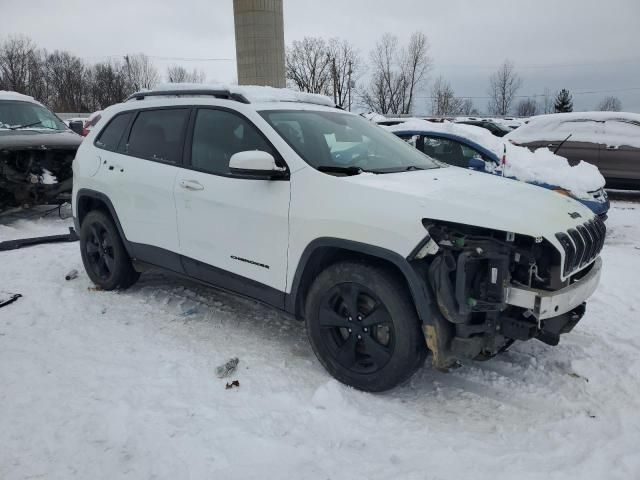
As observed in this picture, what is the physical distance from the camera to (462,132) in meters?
7.87

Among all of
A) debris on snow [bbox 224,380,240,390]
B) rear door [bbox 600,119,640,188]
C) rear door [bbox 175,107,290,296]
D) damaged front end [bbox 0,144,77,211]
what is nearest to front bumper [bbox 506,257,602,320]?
rear door [bbox 175,107,290,296]

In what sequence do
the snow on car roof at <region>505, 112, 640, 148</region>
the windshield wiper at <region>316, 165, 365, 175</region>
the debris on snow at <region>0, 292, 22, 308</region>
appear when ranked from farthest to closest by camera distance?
the snow on car roof at <region>505, 112, 640, 148</region> → the debris on snow at <region>0, 292, 22, 308</region> → the windshield wiper at <region>316, 165, 365, 175</region>

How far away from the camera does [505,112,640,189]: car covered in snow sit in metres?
9.77

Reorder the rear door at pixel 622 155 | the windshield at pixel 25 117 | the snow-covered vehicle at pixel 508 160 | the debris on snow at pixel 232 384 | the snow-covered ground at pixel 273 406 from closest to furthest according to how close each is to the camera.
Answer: the snow-covered ground at pixel 273 406 < the debris on snow at pixel 232 384 < the snow-covered vehicle at pixel 508 160 < the windshield at pixel 25 117 < the rear door at pixel 622 155

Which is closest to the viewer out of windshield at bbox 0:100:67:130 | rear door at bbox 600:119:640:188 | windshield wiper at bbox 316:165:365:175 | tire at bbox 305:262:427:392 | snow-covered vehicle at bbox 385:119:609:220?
tire at bbox 305:262:427:392

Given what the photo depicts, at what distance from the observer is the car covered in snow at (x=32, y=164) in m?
7.56

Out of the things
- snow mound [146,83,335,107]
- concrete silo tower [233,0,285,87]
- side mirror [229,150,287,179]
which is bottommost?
side mirror [229,150,287,179]

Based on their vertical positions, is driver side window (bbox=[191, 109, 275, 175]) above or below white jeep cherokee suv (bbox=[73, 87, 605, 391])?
above

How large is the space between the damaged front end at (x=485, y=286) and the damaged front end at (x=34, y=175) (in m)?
7.01

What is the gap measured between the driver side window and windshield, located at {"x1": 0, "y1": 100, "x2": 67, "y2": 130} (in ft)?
19.9

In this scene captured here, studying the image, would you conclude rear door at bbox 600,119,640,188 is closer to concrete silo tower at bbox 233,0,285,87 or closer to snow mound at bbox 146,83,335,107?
snow mound at bbox 146,83,335,107

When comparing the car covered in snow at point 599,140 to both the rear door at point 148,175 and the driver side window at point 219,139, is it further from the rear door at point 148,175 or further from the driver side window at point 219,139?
the rear door at point 148,175

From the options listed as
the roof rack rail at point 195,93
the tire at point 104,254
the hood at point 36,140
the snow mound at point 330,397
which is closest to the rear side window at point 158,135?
the roof rack rail at point 195,93

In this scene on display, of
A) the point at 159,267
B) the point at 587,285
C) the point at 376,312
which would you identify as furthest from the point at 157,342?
the point at 587,285
